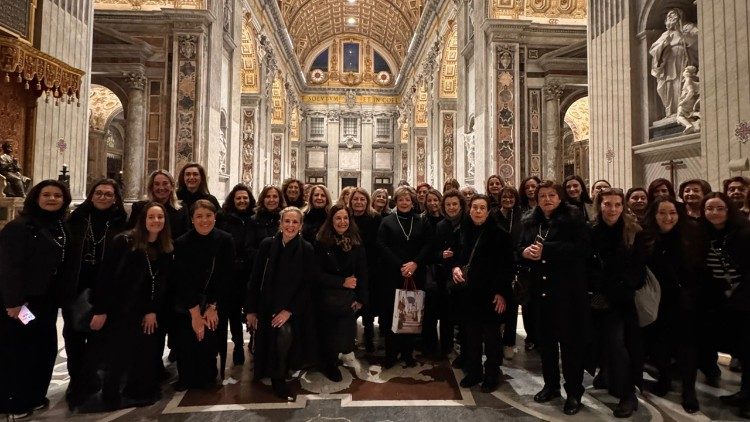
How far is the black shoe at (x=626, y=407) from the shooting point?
3.02 metres

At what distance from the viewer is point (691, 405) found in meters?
3.11

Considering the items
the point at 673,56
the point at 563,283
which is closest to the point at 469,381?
the point at 563,283

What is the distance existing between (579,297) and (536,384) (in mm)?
1067

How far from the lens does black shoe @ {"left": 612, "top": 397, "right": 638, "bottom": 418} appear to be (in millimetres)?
3021

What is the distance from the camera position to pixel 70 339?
331 centimetres

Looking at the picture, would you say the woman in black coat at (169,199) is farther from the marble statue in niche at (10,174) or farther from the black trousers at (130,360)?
the marble statue in niche at (10,174)

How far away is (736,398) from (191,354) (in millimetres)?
4269

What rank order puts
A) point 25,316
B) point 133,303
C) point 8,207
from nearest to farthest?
point 25,316 < point 133,303 < point 8,207

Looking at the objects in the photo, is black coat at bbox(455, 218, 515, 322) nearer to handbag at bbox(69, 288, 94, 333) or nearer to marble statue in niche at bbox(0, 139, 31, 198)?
handbag at bbox(69, 288, 94, 333)

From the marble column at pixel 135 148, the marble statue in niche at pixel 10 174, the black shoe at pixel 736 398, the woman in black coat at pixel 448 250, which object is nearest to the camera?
the black shoe at pixel 736 398

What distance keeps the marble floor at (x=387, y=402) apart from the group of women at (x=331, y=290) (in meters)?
0.11

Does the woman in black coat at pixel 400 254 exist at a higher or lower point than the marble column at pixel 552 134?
lower

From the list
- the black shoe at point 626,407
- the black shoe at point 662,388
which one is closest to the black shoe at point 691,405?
the black shoe at point 662,388

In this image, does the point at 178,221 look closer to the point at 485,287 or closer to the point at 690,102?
the point at 485,287
